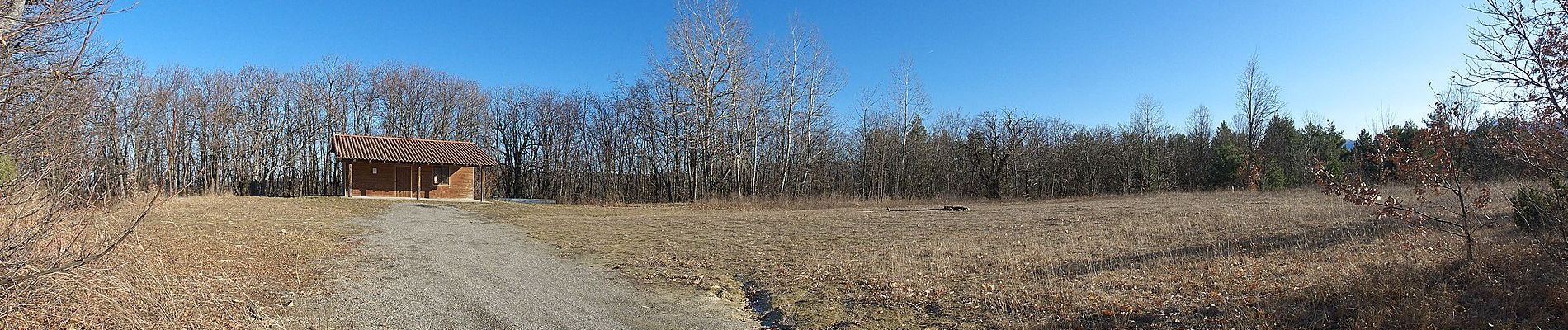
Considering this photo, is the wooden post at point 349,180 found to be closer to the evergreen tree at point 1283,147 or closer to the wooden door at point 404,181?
the wooden door at point 404,181

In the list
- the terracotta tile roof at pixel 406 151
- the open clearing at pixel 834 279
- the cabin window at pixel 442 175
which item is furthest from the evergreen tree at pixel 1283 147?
the cabin window at pixel 442 175

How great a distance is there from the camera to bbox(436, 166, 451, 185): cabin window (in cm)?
3303

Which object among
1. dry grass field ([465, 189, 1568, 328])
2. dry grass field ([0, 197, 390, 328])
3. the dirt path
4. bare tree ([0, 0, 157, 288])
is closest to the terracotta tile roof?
dry grass field ([0, 197, 390, 328])

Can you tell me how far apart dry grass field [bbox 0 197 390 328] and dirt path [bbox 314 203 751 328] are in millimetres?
518

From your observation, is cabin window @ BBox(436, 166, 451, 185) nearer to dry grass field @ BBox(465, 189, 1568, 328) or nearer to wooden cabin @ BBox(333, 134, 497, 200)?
wooden cabin @ BBox(333, 134, 497, 200)

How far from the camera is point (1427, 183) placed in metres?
6.17

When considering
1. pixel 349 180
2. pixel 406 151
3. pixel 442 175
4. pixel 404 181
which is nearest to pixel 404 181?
pixel 404 181

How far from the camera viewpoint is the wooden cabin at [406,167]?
3127 centimetres

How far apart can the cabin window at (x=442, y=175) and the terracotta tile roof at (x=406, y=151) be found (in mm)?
624

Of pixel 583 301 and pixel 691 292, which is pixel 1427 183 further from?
pixel 583 301

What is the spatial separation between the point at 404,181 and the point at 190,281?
28215 millimetres

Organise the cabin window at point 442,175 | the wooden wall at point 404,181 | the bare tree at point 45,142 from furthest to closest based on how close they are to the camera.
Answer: the cabin window at point 442,175, the wooden wall at point 404,181, the bare tree at point 45,142

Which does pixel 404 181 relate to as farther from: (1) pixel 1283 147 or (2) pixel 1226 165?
(1) pixel 1283 147

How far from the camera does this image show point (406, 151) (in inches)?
1278
